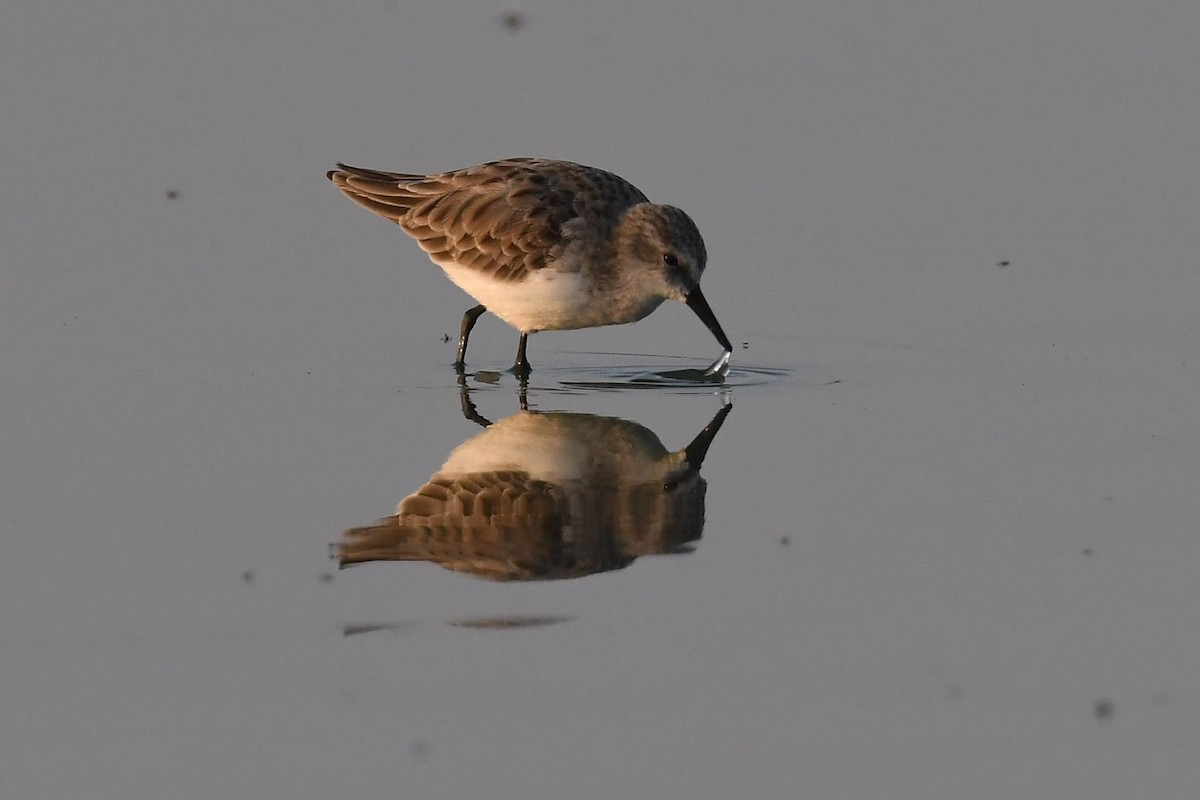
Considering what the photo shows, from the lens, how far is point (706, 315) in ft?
43.4

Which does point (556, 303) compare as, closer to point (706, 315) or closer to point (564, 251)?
point (564, 251)

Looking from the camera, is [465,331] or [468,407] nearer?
[468,407]

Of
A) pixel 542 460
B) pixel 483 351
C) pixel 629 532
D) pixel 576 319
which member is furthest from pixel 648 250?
pixel 629 532

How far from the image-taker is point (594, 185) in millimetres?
13633

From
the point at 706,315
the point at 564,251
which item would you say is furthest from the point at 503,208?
the point at 706,315

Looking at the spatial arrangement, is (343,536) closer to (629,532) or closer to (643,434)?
(629,532)

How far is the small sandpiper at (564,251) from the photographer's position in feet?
43.1

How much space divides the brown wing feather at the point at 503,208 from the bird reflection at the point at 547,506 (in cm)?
230

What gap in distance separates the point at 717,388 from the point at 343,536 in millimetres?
4147

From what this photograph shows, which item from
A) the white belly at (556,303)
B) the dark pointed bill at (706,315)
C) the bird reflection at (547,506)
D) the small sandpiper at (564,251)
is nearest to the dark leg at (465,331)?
the small sandpiper at (564,251)

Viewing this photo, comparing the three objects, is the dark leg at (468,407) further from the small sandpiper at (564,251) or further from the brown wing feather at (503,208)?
the brown wing feather at (503,208)

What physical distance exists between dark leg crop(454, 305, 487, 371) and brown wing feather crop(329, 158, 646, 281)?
0.43m

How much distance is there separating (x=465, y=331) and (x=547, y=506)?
14.4 feet

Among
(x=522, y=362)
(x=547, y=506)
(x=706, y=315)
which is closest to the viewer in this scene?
(x=547, y=506)
